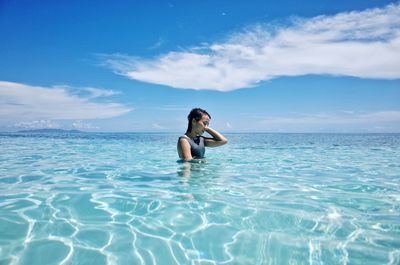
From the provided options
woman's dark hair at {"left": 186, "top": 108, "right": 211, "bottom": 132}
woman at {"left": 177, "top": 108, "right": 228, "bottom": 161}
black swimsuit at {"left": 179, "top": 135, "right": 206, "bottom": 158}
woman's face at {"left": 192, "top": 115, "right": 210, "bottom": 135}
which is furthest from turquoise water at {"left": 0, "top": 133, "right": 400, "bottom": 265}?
woman's dark hair at {"left": 186, "top": 108, "right": 211, "bottom": 132}

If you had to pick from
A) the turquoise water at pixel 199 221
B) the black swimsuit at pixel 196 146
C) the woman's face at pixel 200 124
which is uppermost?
the woman's face at pixel 200 124

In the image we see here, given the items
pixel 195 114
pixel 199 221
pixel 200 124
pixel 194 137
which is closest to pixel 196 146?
pixel 194 137

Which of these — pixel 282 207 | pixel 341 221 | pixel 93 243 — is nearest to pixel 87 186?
pixel 93 243

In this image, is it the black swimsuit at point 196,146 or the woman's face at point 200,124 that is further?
the black swimsuit at point 196,146

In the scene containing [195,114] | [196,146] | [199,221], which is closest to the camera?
[199,221]

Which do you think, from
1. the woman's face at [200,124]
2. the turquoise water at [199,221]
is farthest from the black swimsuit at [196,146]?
the turquoise water at [199,221]

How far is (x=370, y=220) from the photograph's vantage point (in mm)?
4008

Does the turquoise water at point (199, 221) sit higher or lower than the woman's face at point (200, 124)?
lower

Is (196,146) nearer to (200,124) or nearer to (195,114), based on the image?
(200,124)

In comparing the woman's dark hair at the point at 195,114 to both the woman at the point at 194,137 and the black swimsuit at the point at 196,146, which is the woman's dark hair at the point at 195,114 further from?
the black swimsuit at the point at 196,146

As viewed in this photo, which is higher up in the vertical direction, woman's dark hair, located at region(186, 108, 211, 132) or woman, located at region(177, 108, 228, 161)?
woman's dark hair, located at region(186, 108, 211, 132)

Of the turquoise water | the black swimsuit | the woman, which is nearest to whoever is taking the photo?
the turquoise water

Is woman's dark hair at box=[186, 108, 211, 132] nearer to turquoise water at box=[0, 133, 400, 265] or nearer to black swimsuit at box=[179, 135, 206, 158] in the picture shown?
black swimsuit at box=[179, 135, 206, 158]

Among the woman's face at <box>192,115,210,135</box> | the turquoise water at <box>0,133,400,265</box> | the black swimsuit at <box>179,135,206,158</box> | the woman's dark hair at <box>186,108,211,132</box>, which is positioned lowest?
the turquoise water at <box>0,133,400,265</box>
